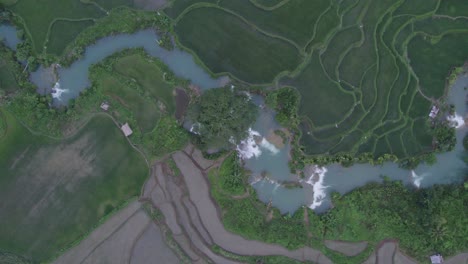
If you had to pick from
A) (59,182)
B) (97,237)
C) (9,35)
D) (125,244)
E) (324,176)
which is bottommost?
(97,237)

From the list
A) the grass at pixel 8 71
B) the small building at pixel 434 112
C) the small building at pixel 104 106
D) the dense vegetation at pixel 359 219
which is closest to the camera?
the dense vegetation at pixel 359 219

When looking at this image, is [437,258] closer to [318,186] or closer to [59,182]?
[318,186]

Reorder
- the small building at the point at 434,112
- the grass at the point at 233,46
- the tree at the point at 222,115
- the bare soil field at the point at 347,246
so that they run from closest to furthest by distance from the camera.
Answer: the tree at the point at 222,115 < the bare soil field at the point at 347,246 < the grass at the point at 233,46 < the small building at the point at 434,112

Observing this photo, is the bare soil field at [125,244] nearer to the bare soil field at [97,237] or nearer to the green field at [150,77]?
the bare soil field at [97,237]

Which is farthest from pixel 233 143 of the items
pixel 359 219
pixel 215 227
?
pixel 359 219

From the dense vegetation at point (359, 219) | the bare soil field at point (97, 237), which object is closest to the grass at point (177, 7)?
the dense vegetation at point (359, 219)

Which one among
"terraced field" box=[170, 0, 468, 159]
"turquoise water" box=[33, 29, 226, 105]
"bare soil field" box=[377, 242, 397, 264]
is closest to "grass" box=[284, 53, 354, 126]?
"terraced field" box=[170, 0, 468, 159]

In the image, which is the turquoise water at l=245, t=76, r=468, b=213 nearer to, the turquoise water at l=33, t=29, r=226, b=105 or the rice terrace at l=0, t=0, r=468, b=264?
the rice terrace at l=0, t=0, r=468, b=264

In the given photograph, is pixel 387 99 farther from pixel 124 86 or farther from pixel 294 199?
pixel 124 86
